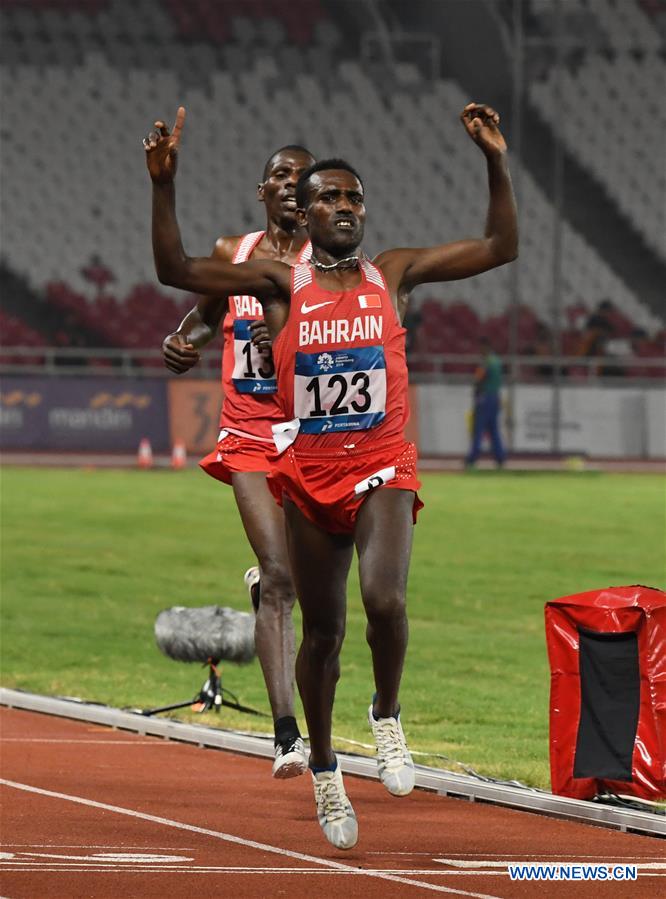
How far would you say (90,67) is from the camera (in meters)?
40.7

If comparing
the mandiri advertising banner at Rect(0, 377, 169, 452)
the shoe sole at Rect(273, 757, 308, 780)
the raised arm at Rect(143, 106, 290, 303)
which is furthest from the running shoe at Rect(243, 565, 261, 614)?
the mandiri advertising banner at Rect(0, 377, 169, 452)

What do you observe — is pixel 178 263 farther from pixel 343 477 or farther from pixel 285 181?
pixel 285 181

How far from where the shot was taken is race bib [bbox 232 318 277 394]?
7.61m

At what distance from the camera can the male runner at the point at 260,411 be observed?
24.6 ft

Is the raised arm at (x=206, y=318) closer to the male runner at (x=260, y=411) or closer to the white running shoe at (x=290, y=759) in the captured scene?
the male runner at (x=260, y=411)

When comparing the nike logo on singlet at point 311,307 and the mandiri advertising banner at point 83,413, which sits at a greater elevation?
the nike logo on singlet at point 311,307

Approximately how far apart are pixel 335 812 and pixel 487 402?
2385 centimetres

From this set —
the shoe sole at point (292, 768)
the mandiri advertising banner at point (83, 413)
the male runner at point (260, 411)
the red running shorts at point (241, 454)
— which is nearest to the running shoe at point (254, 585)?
the male runner at point (260, 411)

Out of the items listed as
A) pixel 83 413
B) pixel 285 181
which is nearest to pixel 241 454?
pixel 285 181

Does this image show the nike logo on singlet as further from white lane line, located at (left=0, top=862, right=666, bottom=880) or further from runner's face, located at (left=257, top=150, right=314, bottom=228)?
white lane line, located at (left=0, top=862, right=666, bottom=880)

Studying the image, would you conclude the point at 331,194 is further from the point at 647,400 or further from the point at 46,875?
the point at 647,400

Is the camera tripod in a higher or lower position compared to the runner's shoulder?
lower

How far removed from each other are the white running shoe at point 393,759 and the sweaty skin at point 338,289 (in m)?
0.07

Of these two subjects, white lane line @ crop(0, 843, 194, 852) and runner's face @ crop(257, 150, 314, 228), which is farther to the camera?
runner's face @ crop(257, 150, 314, 228)
